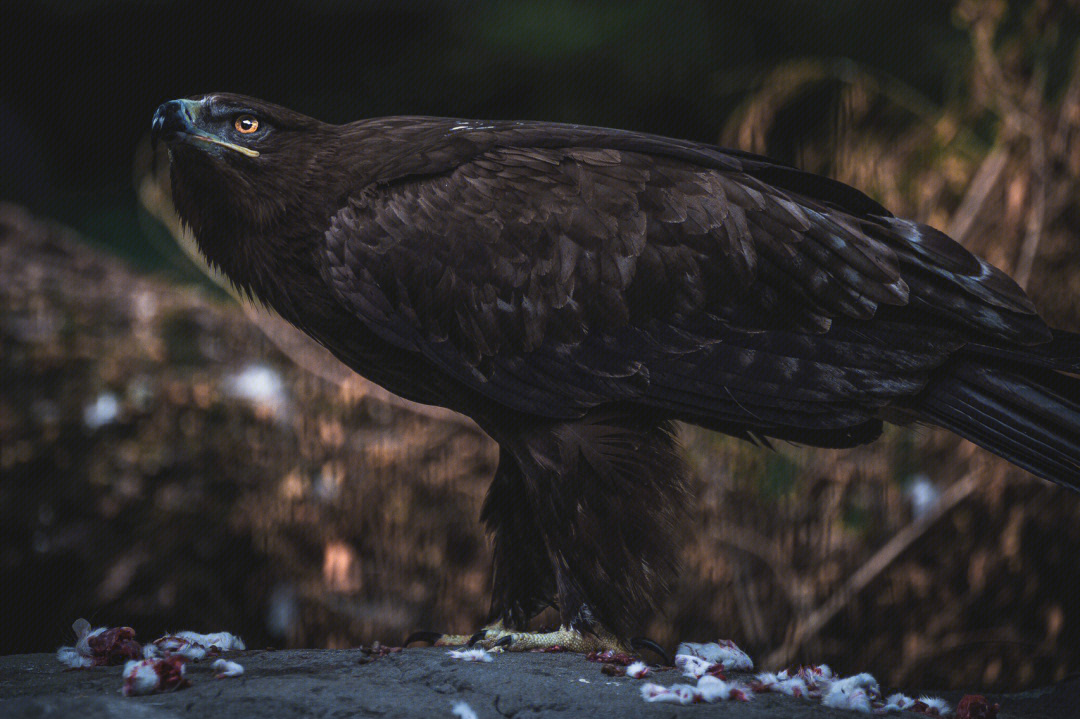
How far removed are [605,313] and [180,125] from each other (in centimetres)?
130

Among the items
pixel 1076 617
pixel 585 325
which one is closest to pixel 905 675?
pixel 1076 617

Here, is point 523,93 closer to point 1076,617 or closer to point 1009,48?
point 1009,48

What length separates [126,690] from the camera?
262 cm

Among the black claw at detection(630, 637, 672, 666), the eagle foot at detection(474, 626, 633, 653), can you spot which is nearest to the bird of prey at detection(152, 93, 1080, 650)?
the eagle foot at detection(474, 626, 633, 653)

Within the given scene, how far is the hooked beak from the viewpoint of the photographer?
10.5ft

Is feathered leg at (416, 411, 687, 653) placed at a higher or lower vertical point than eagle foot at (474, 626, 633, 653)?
higher

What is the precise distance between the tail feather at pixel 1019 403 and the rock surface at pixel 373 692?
0.80m

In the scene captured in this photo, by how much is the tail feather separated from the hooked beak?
85.0 inches

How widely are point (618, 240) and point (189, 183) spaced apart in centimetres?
126

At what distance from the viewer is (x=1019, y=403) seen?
3129 millimetres

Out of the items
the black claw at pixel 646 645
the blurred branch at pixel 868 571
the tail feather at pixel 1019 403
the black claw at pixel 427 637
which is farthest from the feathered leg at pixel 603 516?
the blurred branch at pixel 868 571

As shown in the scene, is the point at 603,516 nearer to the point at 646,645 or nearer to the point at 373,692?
the point at 646,645

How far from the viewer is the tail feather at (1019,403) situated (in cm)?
308

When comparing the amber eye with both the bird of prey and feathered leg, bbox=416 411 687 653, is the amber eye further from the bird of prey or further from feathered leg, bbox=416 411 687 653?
feathered leg, bbox=416 411 687 653
